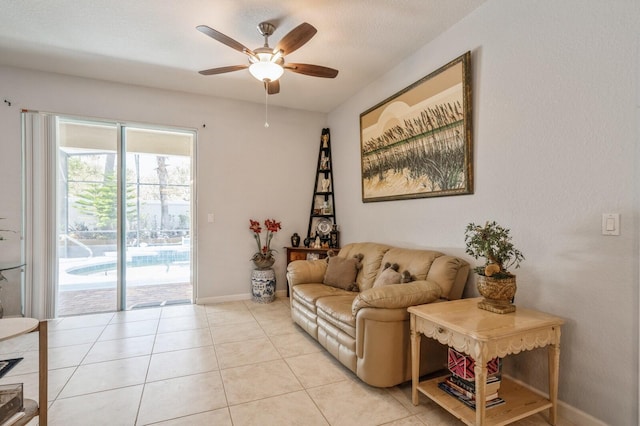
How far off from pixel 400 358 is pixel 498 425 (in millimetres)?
625

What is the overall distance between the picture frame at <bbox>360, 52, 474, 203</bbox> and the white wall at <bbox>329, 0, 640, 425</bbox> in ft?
0.33

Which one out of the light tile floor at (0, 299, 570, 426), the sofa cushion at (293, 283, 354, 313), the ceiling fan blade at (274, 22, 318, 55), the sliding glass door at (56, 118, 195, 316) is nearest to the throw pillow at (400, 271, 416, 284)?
the sofa cushion at (293, 283, 354, 313)

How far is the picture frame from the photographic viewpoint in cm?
247

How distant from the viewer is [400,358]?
2.07 m

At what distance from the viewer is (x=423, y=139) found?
2.88 m

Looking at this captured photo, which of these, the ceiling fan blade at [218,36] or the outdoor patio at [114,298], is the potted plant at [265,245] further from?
the ceiling fan blade at [218,36]

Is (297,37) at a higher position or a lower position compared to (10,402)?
higher

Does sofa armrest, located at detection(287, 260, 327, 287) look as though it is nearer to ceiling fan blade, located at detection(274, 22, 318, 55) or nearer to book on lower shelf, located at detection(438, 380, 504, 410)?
book on lower shelf, located at detection(438, 380, 504, 410)

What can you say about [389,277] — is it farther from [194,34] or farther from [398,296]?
[194,34]

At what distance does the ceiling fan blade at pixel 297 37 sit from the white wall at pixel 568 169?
1269mm

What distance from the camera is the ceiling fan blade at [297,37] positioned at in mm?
2141

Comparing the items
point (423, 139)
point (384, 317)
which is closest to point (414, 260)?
point (384, 317)

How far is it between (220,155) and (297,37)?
244 cm

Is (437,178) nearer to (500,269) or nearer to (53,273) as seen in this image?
(500,269)
